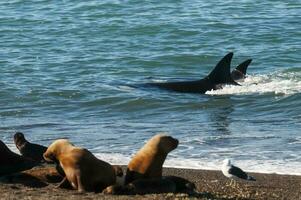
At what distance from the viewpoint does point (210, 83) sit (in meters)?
18.4

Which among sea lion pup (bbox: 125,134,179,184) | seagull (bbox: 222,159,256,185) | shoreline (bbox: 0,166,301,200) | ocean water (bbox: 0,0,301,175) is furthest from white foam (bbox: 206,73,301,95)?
sea lion pup (bbox: 125,134,179,184)

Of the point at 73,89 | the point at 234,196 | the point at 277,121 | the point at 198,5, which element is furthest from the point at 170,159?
the point at 198,5

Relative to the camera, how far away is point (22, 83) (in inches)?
762

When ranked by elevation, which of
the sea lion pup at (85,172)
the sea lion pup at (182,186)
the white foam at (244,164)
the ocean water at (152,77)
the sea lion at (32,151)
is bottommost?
the ocean water at (152,77)

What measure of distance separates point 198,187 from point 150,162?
66 centimetres

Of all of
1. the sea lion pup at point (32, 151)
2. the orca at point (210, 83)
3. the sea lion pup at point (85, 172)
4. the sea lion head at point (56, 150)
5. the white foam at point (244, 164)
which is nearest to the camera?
the sea lion pup at point (85, 172)

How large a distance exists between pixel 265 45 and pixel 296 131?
11668mm

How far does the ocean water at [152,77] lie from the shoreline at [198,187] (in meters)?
0.66

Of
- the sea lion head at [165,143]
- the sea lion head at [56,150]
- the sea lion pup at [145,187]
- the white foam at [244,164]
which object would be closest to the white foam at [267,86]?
the white foam at [244,164]

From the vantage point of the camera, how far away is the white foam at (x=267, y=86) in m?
17.7

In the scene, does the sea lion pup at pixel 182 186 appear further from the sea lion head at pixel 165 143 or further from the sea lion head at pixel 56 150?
the sea lion head at pixel 56 150

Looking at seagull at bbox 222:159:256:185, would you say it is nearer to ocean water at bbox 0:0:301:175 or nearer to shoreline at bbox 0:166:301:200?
shoreline at bbox 0:166:301:200

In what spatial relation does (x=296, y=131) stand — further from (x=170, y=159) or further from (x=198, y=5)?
(x=198, y=5)

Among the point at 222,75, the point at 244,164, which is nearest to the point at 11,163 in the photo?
the point at 244,164
